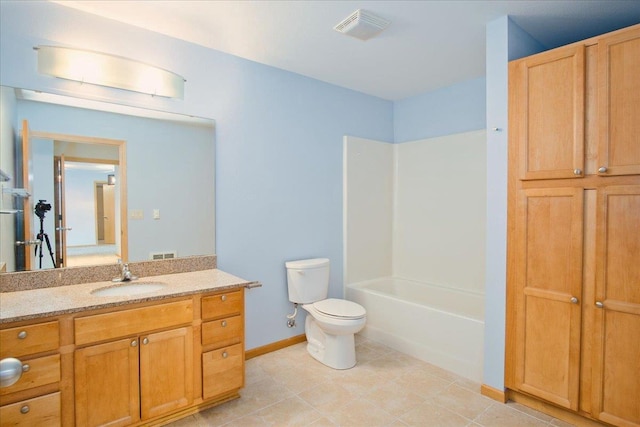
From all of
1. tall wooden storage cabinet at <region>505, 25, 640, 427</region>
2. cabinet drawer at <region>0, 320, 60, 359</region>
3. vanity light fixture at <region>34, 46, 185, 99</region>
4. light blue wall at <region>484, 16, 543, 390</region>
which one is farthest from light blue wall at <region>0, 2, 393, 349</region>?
tall wooden storage cabinet at <region>505, 25, 640, 427</region>

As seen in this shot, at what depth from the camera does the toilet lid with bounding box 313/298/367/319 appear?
267cm

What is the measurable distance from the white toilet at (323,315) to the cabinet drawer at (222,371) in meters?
0.76

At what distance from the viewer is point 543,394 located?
6.76 ft

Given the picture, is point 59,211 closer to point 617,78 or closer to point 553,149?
point 553,149

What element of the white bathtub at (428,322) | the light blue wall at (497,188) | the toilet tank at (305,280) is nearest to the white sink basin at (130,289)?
the toilet tank at (305,280)

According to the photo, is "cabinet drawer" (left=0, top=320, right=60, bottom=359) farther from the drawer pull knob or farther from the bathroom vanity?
the drawer pull knob

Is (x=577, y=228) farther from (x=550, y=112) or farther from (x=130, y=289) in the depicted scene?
(x=130, y=289)

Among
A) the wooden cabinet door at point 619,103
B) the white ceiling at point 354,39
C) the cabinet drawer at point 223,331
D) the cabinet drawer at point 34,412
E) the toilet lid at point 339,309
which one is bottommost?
the cabinet drawer at point 34,412

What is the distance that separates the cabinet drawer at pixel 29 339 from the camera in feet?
4.91

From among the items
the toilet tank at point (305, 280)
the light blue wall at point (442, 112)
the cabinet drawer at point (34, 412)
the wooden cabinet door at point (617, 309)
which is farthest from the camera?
the light blue wall at point (442, 112)

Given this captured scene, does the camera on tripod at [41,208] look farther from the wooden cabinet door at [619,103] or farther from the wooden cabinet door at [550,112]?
the wooden cabinet door at [619,103]

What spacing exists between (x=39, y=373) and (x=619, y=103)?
3.14 metres

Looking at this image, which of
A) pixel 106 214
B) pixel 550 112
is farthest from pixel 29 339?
pixel 550 112

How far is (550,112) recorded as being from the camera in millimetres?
2039
